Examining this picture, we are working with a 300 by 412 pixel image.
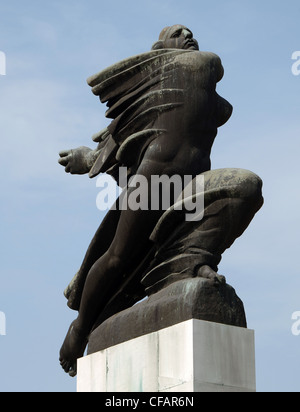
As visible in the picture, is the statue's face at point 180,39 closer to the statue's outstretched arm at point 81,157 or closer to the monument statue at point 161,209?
the monument statue at point 161,209

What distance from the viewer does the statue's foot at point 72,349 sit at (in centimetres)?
950

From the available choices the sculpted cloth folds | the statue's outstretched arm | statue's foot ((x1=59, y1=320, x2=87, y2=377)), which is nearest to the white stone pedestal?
the sculpted cloth folds

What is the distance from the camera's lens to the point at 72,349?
31.5ft

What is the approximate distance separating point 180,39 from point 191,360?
3.23m

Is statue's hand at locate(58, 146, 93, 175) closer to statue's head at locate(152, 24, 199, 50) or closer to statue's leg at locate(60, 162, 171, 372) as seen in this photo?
statue's leg at locate(60, 162, 171, 372)

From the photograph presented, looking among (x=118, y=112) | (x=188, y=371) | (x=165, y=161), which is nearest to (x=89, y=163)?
(x=118, y=112)

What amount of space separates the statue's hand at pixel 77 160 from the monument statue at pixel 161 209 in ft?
0.50

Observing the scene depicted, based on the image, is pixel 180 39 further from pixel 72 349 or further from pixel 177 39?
pixel 72 349

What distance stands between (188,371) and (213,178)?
1670mm

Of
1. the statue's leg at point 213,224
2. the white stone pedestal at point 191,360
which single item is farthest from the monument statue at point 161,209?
the white stone pedestal at point 191,360

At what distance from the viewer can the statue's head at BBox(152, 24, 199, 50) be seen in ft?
29.9
